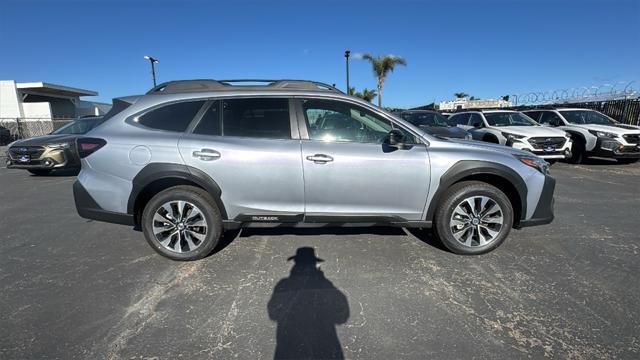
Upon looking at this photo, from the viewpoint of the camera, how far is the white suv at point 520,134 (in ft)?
29.6

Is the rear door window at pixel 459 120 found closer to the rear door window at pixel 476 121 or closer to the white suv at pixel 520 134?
the rear door window at pixel 476 121

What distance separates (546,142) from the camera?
9.09 metres

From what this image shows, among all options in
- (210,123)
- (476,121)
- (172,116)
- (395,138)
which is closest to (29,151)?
(172,116)

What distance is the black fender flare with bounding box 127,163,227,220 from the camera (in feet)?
11.2

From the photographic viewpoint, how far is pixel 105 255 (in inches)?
151

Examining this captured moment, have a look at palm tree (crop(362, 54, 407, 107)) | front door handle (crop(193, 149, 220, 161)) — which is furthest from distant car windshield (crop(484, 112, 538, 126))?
palm tree (crop(362, 54, 407, 107))

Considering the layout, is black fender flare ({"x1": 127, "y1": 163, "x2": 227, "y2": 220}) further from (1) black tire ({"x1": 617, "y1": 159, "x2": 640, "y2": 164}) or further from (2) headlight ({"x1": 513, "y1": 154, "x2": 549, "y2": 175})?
(1) black tire ({"x1": 617, "y1": 159, "x2": 640, "y2": 164})

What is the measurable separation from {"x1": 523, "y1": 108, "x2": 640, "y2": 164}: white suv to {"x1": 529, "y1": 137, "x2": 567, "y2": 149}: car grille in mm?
1398

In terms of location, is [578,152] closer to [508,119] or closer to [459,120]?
[508,119]

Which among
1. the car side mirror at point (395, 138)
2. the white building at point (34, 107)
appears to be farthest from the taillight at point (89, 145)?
the white building at point (34, 107)

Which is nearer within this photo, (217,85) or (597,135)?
(217,85)

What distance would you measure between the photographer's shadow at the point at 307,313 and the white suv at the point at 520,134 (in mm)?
7750

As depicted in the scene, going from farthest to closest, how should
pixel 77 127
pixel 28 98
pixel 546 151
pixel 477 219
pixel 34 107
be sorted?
pixel 28 98, pixel 34 107, pixel 77 127, pixel 546 151, pixel 477 219

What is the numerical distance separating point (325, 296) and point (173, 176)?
6.38ft
